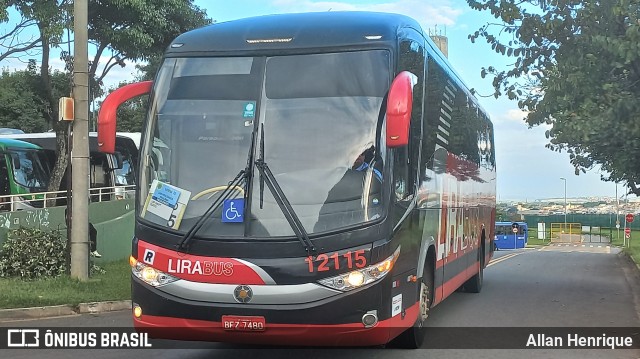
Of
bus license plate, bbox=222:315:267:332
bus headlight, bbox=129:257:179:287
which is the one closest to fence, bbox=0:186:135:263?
bus headlight, bbox=129:257:179:287

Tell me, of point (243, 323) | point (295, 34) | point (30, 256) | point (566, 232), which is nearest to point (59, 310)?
point (30, 256)

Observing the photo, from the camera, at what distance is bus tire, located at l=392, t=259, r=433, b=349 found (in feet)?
24.0

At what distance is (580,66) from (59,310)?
978 centimetres

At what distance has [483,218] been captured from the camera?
531 inches

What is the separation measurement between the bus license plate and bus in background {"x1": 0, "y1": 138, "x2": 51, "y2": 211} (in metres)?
14.1

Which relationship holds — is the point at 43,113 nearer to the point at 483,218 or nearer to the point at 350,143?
the point at 483,218

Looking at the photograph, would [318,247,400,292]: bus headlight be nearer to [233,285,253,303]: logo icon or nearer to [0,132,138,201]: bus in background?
[233,285,253,303]: logo icon

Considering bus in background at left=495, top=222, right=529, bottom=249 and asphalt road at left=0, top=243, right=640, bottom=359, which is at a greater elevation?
asphalt road at left=0, top=243, right=640, bottom=359

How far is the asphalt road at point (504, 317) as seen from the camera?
24.0ft

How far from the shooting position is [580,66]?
39.7ft

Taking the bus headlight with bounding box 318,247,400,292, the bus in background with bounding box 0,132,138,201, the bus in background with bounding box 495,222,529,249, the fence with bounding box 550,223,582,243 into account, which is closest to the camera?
the bus headlight with bounding box 318,247,400,292

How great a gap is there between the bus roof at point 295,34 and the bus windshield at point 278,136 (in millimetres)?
127

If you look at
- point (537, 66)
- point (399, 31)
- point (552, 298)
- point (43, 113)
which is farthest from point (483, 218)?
point (43, 113)

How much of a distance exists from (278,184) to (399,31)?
203 centimetres
